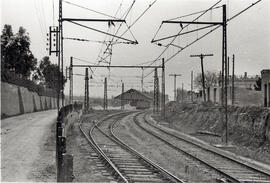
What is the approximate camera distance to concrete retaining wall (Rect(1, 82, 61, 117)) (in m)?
39.5

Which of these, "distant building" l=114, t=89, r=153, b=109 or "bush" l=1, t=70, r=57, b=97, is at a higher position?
"bush" l=1, t=70, r=57, b=97

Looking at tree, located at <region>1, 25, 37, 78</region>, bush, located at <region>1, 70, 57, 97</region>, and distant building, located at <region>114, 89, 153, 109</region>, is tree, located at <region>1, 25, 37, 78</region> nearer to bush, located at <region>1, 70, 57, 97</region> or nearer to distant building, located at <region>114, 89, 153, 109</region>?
bush, located at <region>1, 70, 57, 97</region>

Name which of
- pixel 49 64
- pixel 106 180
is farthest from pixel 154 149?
pixel 49 64

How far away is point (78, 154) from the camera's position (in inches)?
756

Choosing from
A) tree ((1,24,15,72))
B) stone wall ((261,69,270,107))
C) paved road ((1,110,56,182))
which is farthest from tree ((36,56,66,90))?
paved road ((1,110,56,182))

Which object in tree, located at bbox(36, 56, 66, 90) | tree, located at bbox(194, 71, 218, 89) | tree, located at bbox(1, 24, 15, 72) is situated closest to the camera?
tree, located at bbox(1, 24, 15, 72)

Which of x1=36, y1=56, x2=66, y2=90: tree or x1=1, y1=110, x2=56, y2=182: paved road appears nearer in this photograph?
x1=1, y1=110, x2=56, y2=182: paved road

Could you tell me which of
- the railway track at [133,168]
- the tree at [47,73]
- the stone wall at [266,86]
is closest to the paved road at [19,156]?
the railway track at [133,168]

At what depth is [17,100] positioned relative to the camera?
4691cm

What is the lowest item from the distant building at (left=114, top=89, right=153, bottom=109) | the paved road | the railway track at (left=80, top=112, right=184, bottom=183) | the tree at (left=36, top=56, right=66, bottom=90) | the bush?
the railway track at (left=80, top=112, right=184, bottom=183)

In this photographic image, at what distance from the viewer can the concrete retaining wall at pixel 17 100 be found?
39.5m

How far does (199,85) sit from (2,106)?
99.2 m

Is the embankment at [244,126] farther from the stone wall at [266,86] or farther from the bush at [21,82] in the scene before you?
the bush at [21,82]

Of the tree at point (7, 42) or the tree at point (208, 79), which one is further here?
the tree at point (208, 79)
